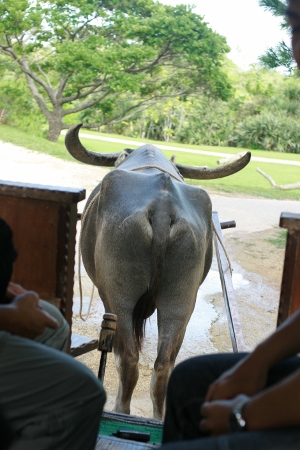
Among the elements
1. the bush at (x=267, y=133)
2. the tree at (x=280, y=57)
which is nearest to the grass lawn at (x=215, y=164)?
the bush at (x=267, y=133)

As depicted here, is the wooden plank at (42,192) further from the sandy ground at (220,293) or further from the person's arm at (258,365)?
the sandy ground at (220,293)

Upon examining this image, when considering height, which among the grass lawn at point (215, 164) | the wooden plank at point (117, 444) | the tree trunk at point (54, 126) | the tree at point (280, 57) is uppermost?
the tree at point (280, 57)

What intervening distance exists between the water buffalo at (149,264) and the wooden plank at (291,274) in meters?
0.82

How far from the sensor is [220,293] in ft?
19.8

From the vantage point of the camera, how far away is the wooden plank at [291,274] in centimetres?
172

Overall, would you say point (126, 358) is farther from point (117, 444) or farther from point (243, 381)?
point (243, 381)

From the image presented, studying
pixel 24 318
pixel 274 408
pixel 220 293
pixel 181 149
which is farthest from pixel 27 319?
pixel 181 149

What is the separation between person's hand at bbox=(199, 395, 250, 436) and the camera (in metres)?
1.04

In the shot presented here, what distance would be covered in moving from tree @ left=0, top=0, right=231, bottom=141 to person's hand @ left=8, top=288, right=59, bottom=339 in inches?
511

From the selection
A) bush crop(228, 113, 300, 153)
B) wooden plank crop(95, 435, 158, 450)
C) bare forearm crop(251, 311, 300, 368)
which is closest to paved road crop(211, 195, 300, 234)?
wooden plank crop(95, 435, 158, 450)

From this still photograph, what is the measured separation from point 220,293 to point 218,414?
5.03 meters

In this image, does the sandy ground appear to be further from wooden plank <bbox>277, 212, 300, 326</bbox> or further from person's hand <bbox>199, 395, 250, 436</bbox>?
person's hand <bbox>199, 395, 250, 436</bbox>

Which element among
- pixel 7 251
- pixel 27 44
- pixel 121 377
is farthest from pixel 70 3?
pixel 7 251

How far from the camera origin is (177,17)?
560 inches
